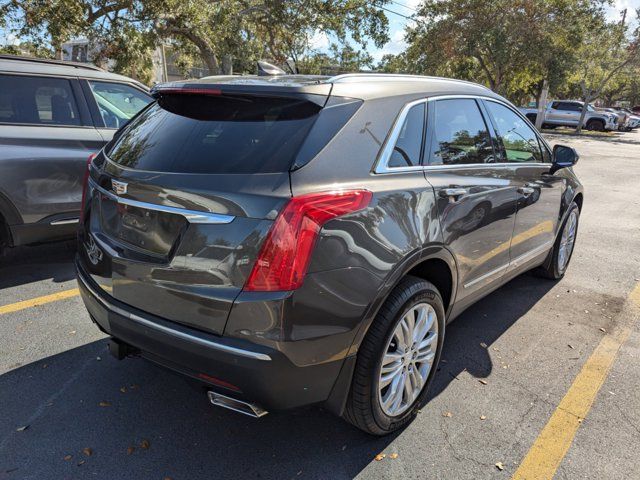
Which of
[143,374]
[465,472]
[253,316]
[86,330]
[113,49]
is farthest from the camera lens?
[113,49]

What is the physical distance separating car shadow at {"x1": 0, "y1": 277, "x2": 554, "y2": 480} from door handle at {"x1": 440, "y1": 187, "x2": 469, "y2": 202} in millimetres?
1178

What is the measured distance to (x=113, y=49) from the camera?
12844 millimetres

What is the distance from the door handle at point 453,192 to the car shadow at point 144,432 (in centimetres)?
118

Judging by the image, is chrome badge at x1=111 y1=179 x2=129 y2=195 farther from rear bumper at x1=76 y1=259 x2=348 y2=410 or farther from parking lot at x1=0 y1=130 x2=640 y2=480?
parking lot at x1=0 y1=130 x2=640 y2=480

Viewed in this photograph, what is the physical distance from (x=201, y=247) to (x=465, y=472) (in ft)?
5.37

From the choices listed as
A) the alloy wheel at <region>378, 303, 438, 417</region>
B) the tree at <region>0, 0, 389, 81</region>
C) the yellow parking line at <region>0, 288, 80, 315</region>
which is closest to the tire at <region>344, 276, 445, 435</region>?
the alloy wheel at <region>378, 303, 438, 417</region>

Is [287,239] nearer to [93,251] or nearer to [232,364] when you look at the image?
[232,364]

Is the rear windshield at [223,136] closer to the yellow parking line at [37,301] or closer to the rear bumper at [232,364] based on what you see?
A: the rear bumper at [232,364]

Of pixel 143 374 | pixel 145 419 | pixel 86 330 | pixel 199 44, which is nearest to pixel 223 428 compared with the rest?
pixel 145 419

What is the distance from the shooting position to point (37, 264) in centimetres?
477

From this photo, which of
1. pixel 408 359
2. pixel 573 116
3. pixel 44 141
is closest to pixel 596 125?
pixel 573 116

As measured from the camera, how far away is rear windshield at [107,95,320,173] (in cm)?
208

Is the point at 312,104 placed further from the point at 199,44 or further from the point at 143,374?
the point at 199,44

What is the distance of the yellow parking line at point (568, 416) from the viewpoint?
7.84 ft
